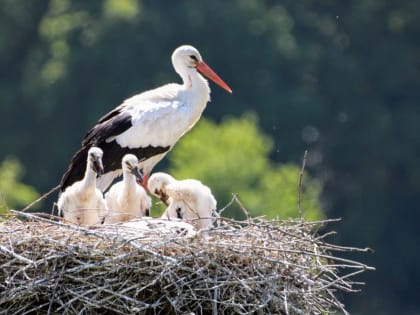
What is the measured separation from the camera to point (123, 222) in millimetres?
10820

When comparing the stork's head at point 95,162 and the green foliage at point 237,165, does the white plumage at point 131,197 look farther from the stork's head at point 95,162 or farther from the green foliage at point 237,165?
the green foliage at point 237,165

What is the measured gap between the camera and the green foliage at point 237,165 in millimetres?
28906

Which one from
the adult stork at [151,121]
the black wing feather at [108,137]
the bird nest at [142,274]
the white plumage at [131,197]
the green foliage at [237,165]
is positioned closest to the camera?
the bird nest at [142,274]

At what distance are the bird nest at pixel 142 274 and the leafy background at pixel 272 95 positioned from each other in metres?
20.0

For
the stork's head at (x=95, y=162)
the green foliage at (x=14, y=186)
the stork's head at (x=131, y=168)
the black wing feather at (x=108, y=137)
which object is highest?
the green foliage at (x=14, y=186)

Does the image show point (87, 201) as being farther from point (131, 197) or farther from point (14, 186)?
point (14, 186)

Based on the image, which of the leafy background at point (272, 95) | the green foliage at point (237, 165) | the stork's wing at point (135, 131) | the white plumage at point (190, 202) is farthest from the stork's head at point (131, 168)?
the leafy background at point (272, 95)

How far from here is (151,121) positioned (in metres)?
13.5

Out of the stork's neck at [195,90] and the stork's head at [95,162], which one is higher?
the stork's neck at [195,90]

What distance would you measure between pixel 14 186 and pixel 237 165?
4.04 meters

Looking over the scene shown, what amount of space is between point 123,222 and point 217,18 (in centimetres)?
2410

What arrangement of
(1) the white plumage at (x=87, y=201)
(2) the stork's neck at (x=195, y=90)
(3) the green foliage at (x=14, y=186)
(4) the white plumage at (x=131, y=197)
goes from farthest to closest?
1. (3) the green foliage at (x=14, y=186)
2. (2) the stork's neck at (x=195, y=90)
3. (4) the white plumage at (x=131, y=197)
4. (1) the white plumage at (x=87, y=201)

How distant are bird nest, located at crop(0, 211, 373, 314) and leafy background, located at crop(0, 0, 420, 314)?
19982mm

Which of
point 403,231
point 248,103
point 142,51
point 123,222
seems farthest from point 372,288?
point 123,222
